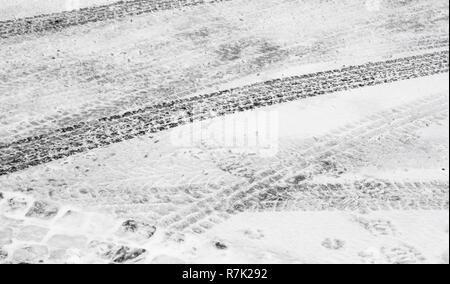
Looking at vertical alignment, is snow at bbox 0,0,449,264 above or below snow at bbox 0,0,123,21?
below

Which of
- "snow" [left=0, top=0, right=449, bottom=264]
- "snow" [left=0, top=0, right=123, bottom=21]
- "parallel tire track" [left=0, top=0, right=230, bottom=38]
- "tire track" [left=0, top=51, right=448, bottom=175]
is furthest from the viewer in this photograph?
"snow" [left=0, top=0, right=123, bottom=21]

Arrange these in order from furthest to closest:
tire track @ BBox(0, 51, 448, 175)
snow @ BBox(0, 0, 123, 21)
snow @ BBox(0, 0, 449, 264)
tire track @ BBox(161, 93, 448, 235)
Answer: snow @ BBox(0, 0, 123, 21) → tire track @ BBox(0, 51, 448, 175) → tire track @ BBox(161, 93, 448, 235) → snow @ BBox(0, 0, 449, 264)

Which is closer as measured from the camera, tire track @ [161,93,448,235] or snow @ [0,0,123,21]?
tire track @ [161,93,448,235]

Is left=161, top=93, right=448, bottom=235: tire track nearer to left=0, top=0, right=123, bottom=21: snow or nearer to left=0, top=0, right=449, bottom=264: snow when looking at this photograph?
left=0, top=0, right=449, bottom=264: snow

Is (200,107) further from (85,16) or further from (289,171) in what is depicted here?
(85,16)

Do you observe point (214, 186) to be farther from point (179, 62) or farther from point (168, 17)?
point (168, 17)

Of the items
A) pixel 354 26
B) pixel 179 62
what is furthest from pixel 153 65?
pixel 354 26

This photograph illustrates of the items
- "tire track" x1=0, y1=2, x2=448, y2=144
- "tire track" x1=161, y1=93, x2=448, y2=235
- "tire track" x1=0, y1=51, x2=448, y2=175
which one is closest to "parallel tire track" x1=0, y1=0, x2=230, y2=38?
"tire track" x1=0, y1=2, x2=448, y2=144
